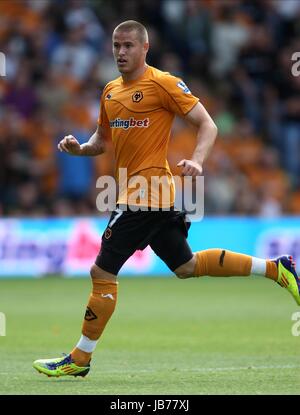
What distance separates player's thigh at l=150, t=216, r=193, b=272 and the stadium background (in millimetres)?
1135

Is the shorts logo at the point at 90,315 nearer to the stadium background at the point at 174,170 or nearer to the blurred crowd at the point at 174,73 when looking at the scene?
the stadium background at the point at 174,170

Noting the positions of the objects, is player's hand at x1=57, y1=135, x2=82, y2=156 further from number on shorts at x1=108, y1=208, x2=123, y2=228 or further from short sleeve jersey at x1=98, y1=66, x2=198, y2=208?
number on shorts at x1=108, y1=208, x2=123, y2=228

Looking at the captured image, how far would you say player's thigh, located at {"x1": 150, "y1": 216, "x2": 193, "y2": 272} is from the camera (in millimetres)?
8062

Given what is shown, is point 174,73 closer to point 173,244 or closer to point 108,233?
point 173,244

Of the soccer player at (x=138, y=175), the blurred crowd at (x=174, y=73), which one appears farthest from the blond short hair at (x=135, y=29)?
the blurred crowd at (x=174, y=73)

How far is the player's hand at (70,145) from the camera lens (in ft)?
26.7

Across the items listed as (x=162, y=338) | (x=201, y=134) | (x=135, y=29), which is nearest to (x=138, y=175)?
(x=201, y=134)

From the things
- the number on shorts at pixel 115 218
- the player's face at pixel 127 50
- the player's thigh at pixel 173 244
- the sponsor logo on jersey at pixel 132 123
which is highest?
the player's face at pixel 127 50

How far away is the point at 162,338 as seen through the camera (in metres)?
10.7

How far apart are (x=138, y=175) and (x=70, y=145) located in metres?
0.59

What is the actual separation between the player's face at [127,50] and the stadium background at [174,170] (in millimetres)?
2444

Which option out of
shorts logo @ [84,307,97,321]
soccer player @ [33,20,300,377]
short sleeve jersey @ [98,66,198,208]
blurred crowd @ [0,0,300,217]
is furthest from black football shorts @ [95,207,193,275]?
blurred crowd @ [0,0,300,217]

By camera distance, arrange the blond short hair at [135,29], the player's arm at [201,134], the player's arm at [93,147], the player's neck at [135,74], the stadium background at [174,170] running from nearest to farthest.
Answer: the player's arm at [201,134] < the blond short hair at [135,29] < the player's neck at [135,74] < the player's arm at [93,147] < the stadium background at [174,170]

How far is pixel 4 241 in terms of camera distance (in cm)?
1797
